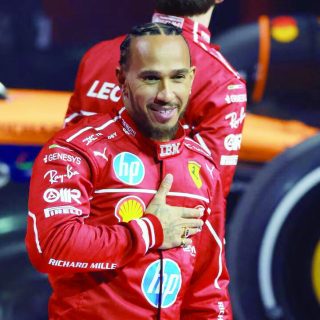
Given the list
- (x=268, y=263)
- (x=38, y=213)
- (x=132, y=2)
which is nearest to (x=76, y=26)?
(x=132, y=2)

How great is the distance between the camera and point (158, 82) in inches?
63.9

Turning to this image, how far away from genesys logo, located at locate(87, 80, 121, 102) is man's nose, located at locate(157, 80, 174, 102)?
1.14 ft

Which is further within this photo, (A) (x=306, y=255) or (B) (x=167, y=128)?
(A) (x=306, y=255)

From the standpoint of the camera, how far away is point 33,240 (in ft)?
5.08

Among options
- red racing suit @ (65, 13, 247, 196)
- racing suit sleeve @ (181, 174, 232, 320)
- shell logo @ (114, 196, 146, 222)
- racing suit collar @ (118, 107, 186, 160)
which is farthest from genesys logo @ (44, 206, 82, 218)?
red racing suit @ (65, 13, 247, 196)

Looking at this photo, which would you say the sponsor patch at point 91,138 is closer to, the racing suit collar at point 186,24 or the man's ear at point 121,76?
the man's ear at point 121,76

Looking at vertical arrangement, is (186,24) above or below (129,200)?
above

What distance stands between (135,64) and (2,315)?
57.1 inches

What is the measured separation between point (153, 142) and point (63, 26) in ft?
3.64

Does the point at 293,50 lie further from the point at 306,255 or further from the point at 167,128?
the point at 167,128

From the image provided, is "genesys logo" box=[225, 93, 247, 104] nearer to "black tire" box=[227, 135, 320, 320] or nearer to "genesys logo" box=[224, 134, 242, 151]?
"genesys logo" box=[224, 134, 242, 151]

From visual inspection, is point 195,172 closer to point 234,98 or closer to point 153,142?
point 153,142

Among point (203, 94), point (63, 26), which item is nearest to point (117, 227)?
point (203, 94)

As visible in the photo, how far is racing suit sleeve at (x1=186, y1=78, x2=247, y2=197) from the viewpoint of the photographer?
193cm
